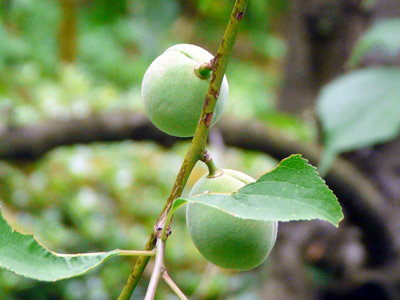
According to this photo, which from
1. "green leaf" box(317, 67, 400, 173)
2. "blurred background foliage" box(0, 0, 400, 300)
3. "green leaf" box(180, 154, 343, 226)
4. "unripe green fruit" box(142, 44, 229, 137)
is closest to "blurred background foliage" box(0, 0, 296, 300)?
"blurred background foliage" box(0, 0, 400, 300)

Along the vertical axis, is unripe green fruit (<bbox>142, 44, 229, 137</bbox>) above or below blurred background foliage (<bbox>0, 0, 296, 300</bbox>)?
above

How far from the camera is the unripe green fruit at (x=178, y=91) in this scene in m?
0.38

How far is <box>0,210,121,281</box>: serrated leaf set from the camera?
0.31m

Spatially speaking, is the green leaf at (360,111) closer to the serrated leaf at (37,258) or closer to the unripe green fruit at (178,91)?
the unripe green fruit at (178,91)

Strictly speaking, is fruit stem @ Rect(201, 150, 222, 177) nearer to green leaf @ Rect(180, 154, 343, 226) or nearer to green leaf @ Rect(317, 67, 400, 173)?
green leaf @ Rect(180, 154, 343, 226)

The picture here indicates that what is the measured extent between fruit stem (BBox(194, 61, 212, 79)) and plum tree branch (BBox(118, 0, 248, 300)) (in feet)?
0.09

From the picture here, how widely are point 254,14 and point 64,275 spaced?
1167mm

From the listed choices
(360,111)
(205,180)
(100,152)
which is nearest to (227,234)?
(205,180)

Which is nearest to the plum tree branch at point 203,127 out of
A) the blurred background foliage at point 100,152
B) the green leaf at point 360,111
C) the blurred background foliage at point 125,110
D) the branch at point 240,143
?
the green leaf at point 360,111

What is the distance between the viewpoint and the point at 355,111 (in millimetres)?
923

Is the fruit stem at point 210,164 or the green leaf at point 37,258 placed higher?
the fruit stem at point 210,164

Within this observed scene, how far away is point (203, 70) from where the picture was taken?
38cm

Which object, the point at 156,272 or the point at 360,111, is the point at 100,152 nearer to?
the point at 360,111

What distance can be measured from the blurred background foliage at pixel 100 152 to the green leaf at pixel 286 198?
0.84 metres
